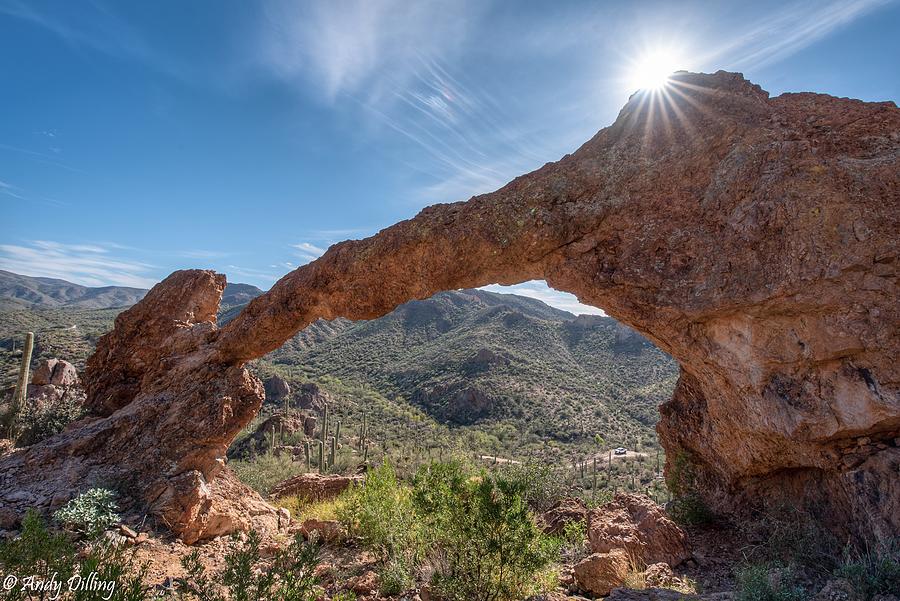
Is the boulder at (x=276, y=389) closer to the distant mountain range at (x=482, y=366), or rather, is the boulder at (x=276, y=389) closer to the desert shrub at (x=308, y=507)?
the distant mountain range at (x=482, y=366)

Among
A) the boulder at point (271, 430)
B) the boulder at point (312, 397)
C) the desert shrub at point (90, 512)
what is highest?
the desert shrub at point (90, 512)

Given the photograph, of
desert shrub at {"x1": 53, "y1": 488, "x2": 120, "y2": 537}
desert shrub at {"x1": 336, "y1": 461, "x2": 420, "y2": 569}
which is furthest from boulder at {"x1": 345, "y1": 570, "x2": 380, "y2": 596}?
desert shrub at {"x1": 53, "y1": 488, "x2": 120, "y2": 537}

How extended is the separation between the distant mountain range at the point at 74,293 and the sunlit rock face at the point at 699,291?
297 ft

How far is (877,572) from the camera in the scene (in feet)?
13.4

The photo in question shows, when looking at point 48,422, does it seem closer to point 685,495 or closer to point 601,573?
point 601,573

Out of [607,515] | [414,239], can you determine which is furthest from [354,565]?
[414,239]

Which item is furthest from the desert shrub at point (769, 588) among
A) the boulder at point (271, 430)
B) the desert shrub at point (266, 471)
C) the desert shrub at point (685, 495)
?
the boulder at point (271, 430)

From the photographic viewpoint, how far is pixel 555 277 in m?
7.38

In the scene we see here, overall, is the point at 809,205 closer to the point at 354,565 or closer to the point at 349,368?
the point at 354,565

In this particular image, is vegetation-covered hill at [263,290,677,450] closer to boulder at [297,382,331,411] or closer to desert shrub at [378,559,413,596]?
boulder at [297,382,331,411]

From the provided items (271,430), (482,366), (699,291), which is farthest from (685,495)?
(482,366)

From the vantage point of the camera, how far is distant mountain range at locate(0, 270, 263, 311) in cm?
9912

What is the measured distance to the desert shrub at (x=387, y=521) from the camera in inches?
244

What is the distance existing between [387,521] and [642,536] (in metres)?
4.18
